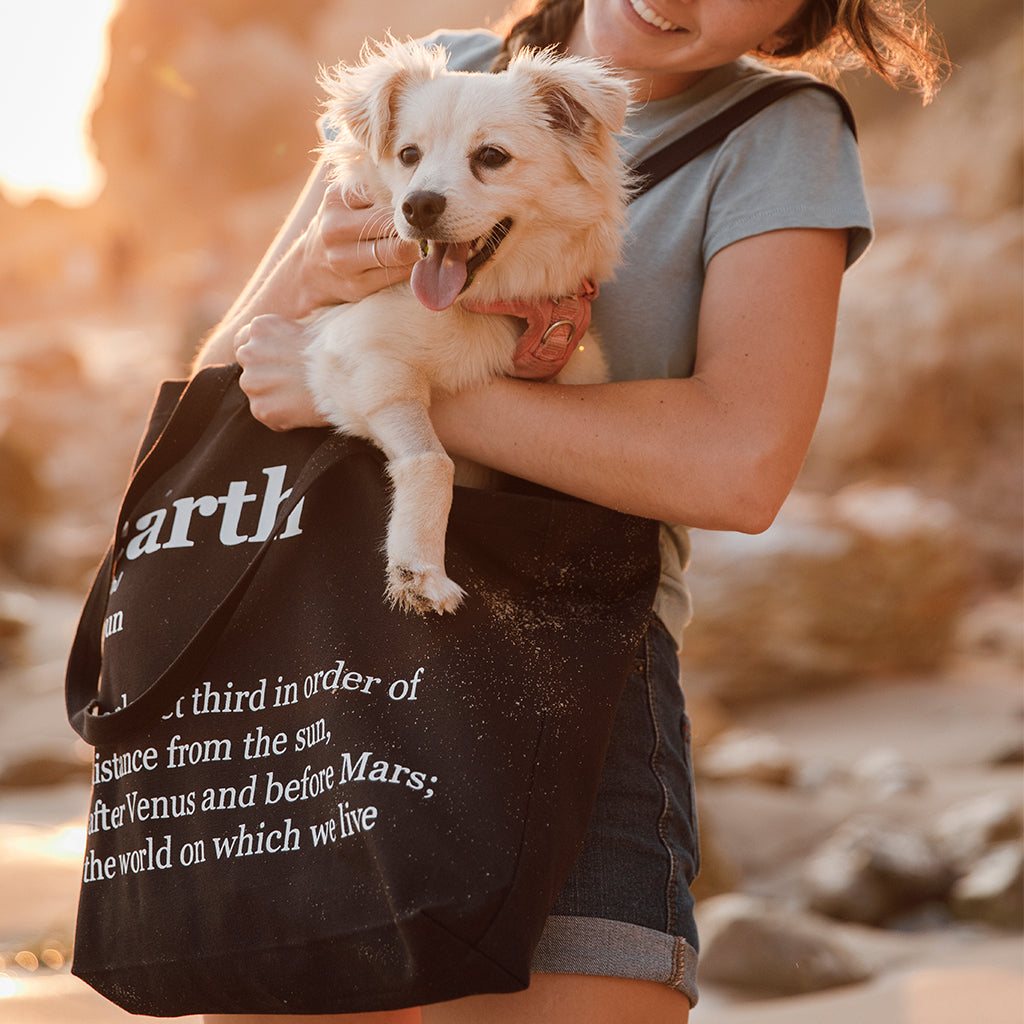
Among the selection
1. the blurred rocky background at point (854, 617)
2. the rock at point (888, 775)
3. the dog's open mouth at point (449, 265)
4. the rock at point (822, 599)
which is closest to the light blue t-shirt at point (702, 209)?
the dog's open mouth at point (449, 265)

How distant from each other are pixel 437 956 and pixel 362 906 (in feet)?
0.38

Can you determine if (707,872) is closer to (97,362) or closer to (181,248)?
(97,362)

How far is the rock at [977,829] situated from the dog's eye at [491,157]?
3257mm

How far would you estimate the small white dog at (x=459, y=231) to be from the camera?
1.69m

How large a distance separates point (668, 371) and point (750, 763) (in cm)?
404

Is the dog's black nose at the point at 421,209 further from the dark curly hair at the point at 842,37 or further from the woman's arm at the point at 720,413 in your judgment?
the dark curly hair at the point at 842,37

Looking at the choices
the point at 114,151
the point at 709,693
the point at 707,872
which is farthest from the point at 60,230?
the point at 707,872

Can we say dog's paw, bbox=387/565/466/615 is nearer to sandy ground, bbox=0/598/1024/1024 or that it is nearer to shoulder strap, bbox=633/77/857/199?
shoulder strap, bbox=633/77/857/199

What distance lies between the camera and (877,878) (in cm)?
381

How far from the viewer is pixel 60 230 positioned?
33.1 m

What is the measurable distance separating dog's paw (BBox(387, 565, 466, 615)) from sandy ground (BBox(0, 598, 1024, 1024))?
1.69 meters

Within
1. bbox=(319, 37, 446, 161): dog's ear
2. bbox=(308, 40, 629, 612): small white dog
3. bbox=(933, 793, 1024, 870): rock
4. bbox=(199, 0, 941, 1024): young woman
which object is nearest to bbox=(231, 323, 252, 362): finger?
bbox=(199, 0, 941, 1024): young woman

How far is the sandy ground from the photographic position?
111 inches

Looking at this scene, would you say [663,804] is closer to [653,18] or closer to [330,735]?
[330,735]
